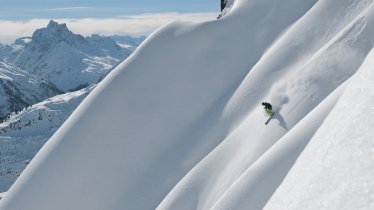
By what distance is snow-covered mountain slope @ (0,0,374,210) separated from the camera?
79.8 ft

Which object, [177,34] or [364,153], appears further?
[177,34]

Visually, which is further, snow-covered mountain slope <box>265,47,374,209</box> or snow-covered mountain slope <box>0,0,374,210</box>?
snow-covered mountain slope <box>0,0,374,210</box>

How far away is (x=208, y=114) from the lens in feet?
104

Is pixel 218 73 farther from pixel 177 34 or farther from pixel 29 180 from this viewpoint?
pixel 29 180

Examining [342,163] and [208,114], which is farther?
[208,114]

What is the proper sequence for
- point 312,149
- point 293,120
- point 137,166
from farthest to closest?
point 137,166 → point 293,120 → point 312,149

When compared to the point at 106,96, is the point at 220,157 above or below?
below

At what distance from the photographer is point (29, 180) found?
30.8m

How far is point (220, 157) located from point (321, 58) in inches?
413

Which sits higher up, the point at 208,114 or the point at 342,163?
the point at 342,163

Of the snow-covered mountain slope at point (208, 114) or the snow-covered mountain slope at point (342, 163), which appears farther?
the snow-covered mountain slope at point (208, 114)

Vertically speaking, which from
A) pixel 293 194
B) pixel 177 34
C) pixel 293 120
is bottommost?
pixel 293 120

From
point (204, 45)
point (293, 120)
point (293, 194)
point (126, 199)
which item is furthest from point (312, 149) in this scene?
point (204, 45)

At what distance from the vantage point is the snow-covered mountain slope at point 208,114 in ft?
79.8
